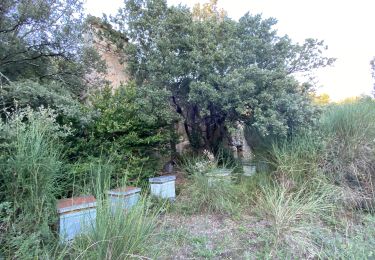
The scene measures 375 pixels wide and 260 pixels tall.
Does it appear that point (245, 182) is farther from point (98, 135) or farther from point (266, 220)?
point (98, 135)

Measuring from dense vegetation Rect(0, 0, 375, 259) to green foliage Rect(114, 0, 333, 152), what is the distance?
3 cm

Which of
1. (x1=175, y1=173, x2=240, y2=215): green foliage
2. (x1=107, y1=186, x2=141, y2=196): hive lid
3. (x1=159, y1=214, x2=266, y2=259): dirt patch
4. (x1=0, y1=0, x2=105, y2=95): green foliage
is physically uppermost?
(x1=0, y1=0, x2=105, y2=95): green foliage

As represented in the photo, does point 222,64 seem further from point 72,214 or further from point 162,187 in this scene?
point 72,214

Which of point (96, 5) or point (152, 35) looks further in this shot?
point (96, 5)

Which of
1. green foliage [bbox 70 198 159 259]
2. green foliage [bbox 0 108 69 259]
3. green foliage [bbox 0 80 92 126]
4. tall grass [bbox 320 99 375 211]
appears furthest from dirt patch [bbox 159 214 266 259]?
green foliage [bbox 0 80 92 126]

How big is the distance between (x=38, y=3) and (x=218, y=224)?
530cm

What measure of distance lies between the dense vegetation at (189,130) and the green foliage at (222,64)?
0.08 feet

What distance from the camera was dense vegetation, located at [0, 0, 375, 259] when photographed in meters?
2.70

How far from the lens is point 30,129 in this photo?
2.65 m

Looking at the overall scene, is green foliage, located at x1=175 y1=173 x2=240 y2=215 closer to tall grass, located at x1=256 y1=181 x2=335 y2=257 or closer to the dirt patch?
the dirt patch

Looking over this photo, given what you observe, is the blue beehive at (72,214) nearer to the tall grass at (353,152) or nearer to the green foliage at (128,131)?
the green foliage at (128,131)

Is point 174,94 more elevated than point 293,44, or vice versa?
point 293,44

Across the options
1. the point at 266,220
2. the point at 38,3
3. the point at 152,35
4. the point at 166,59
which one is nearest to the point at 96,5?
the point at 38,3

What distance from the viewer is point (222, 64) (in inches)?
192
